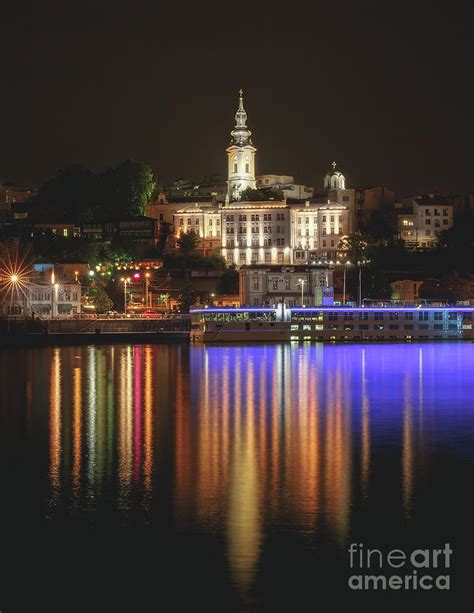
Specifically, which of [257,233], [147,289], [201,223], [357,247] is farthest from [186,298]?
[201,223]

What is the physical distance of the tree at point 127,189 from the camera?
69.2 m

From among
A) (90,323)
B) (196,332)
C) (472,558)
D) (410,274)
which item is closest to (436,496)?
(472,558)

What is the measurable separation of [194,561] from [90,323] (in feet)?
→ 132

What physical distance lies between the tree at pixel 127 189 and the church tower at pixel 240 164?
6.00 m

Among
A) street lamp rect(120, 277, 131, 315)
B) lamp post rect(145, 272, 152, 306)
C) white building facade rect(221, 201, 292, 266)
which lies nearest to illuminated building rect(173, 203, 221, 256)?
white building facade rect(221, 201, 292, 266)

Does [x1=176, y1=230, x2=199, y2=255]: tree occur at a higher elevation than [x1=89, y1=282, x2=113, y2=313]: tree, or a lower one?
higher

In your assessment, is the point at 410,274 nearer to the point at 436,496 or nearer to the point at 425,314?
the point at 425,314

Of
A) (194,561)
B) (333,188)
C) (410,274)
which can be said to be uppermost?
(333,188)

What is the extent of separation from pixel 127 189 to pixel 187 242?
740 centimetres

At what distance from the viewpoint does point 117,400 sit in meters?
25.7

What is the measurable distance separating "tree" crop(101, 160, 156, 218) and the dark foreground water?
41.1 metres

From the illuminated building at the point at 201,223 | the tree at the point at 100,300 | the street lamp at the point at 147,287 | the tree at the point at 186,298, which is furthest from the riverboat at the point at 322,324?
the illuminated building at the point at 201,223

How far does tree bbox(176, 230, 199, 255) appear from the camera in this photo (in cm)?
6456

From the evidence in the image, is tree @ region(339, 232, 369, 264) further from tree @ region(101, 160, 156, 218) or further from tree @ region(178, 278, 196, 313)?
tree @ region(101, 160, 156, 218)
